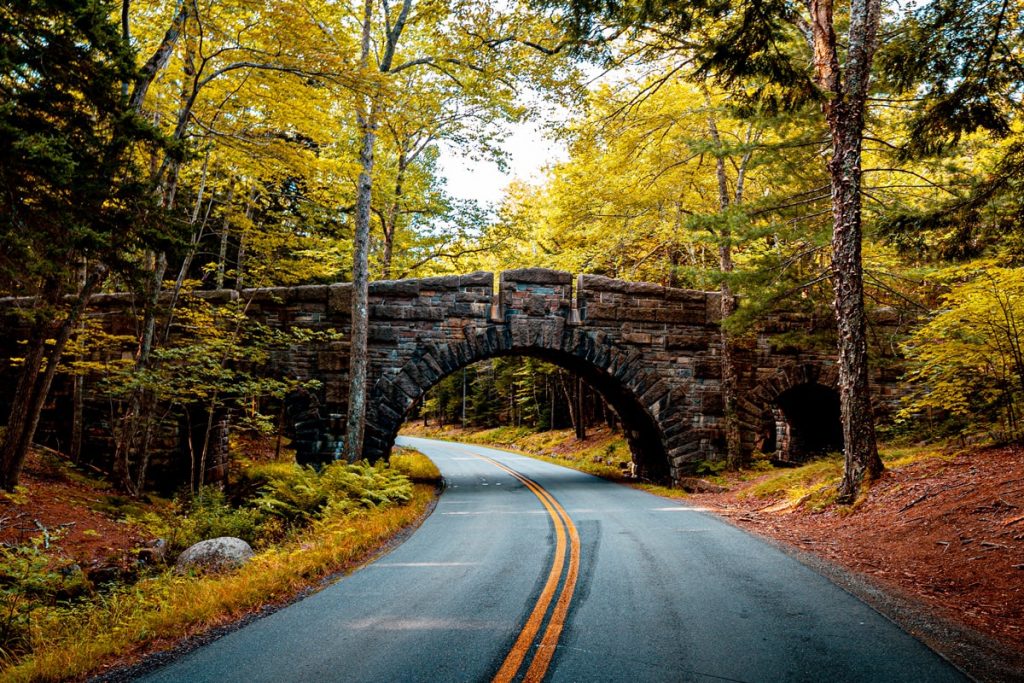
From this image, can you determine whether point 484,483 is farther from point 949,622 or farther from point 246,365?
point 949,622

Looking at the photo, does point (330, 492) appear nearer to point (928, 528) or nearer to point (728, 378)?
point (928, 528)

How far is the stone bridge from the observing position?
43.0ft

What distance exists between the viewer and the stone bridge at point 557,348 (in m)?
13.1

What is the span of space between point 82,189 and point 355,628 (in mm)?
4870

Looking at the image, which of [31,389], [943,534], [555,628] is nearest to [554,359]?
[943,534]

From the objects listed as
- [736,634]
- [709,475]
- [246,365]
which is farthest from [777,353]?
[246,365]

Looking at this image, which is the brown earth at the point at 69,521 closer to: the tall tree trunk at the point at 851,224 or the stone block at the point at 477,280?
the stone block at the point at 477,280

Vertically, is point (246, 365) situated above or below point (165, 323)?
below

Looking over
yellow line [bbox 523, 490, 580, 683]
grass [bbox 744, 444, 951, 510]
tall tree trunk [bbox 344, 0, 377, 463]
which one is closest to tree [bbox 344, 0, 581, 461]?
tall tree trunk [bbox 344, 0, 377, 463]

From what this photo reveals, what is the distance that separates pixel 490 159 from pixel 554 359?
6.03 meters

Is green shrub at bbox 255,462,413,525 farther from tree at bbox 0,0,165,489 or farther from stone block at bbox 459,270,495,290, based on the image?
tree at bbox 0,0,165,489

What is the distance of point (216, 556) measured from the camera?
22.8 feet

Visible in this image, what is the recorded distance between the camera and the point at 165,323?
12.6m

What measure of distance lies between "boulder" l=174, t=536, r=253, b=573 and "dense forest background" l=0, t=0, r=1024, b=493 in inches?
135
